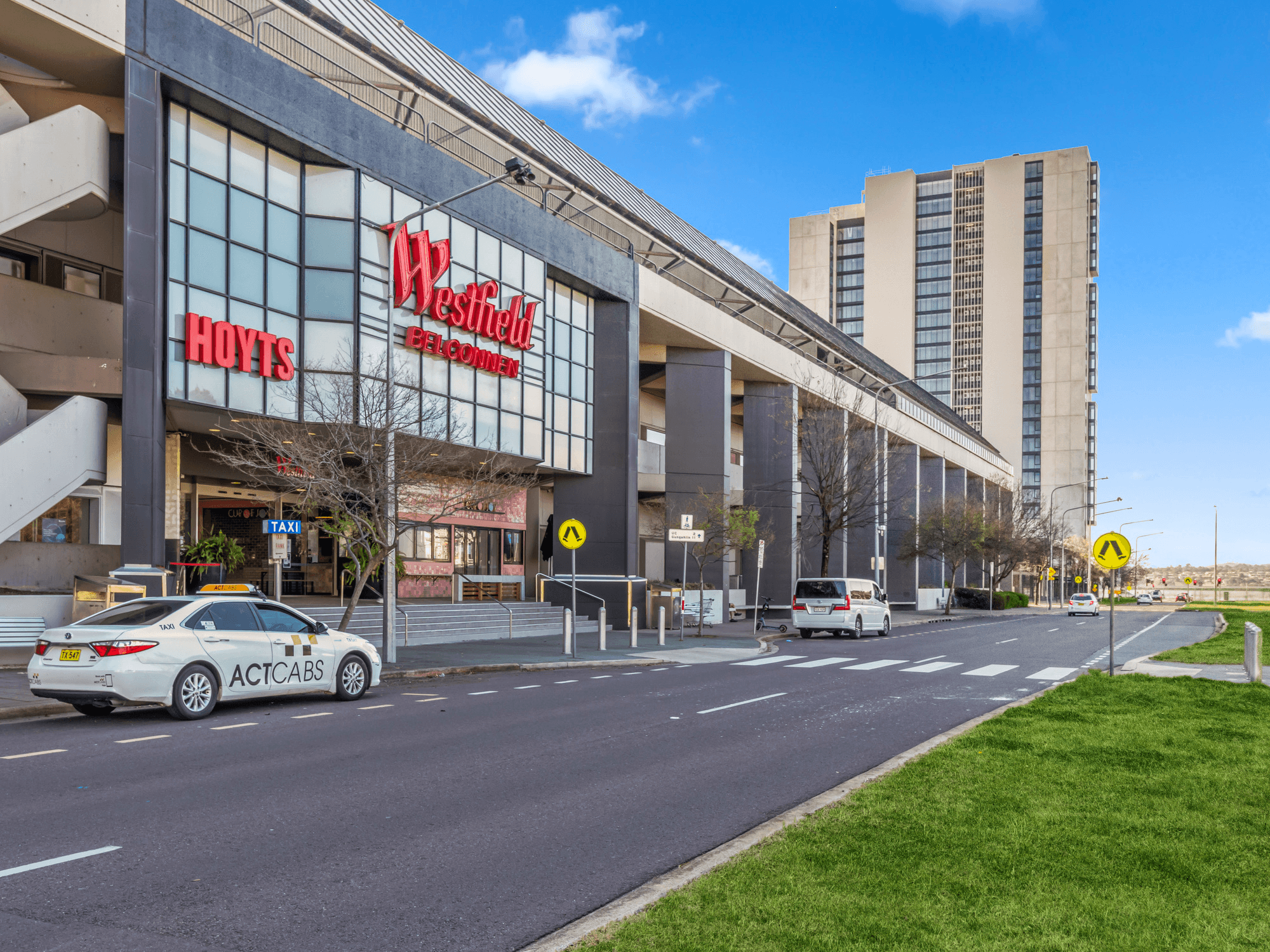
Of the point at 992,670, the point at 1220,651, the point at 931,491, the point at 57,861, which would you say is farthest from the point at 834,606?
the point at 931,491

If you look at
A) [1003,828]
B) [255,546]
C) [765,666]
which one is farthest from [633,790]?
[255,546]

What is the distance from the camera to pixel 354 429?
2081cm

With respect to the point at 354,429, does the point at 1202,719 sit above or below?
below

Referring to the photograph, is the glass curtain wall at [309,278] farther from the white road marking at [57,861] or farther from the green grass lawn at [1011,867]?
the green grass lawn at [1011,867]

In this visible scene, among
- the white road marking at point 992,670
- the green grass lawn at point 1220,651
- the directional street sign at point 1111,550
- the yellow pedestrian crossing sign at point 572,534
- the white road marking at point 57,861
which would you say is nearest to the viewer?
the white road marking at point 57,861

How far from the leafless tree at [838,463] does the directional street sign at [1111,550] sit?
2437 cm

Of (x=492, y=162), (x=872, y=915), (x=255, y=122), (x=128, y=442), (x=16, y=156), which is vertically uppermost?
(x=492, y=162)

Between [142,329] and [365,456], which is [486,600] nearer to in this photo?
[365,456]

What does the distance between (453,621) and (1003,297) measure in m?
138

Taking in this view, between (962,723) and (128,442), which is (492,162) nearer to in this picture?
(128,442)

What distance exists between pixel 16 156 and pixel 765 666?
17.2m

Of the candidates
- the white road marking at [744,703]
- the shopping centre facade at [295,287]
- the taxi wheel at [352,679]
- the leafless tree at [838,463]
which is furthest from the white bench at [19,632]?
the leafless tree at [838,463]

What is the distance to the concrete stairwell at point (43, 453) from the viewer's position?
18.3m

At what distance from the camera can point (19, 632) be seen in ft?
58.3
